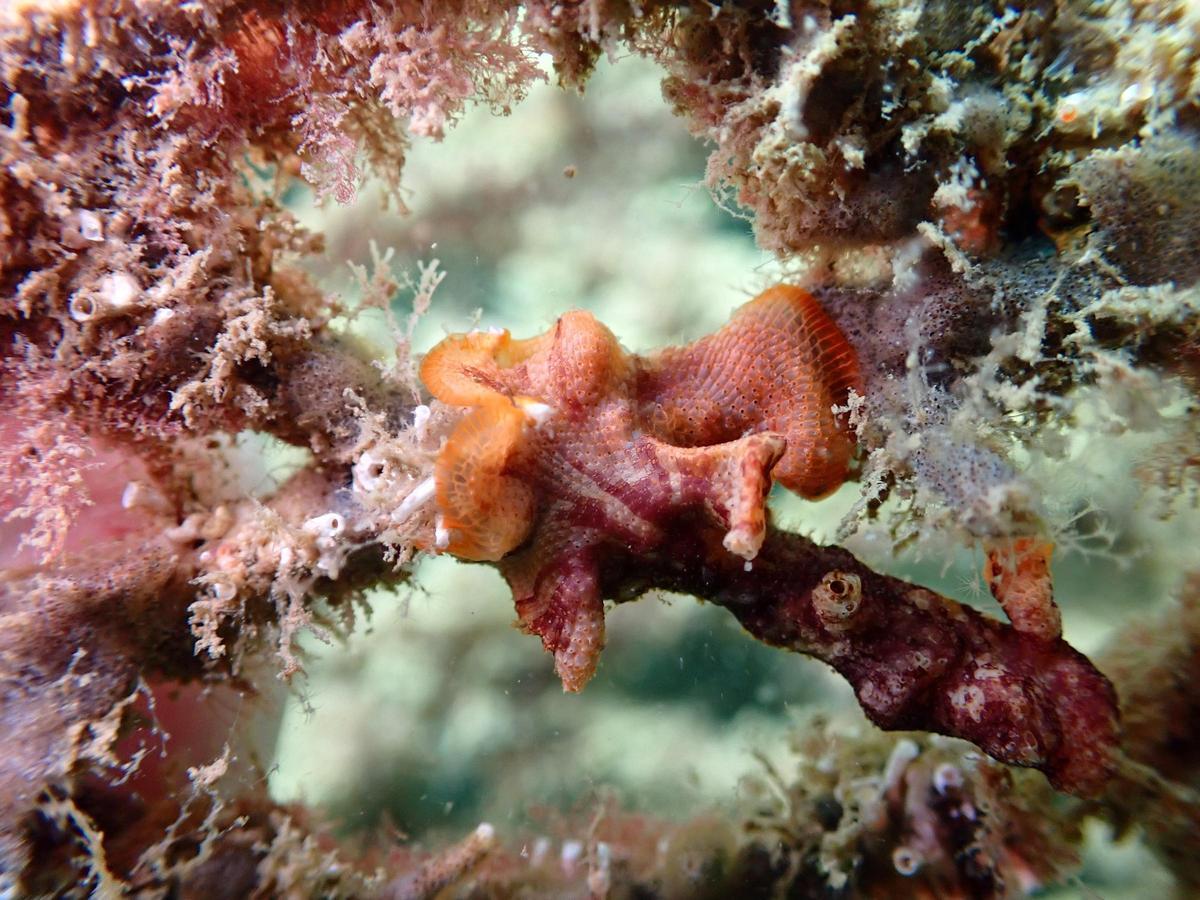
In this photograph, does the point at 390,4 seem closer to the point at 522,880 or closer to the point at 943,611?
the point at 943,611

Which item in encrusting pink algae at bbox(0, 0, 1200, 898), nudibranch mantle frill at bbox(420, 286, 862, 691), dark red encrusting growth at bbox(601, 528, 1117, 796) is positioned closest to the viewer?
encrusting pink algae at bbox(0, 0, 1200, 898)

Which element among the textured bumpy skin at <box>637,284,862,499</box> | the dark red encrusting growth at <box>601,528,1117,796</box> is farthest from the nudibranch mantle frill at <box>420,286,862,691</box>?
the dark red encrusting growth at <box>601,528,1117,796</box>

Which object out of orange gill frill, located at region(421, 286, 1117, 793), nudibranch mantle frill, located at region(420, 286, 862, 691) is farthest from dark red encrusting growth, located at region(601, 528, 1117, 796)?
nudibranch mantle frill, located at region(420, 286, 862, 691)

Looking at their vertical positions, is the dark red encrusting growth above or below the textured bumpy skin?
below

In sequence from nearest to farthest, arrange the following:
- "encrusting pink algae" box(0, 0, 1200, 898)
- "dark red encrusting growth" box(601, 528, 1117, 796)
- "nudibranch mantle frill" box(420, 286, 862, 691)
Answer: "encrusting pink algae" box(0, 0, 1200, 898) < "nudibranch mantle frill" box(420, 286, 862, 691) < "dark red encrusting growth" box(601, 528, 1117, 796)

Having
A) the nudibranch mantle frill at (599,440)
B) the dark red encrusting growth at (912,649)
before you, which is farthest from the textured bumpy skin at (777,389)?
the dark red encrusting growth at (912,649)

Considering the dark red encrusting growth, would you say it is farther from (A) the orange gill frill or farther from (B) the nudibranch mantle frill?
(B) the nudibranch mantle frill

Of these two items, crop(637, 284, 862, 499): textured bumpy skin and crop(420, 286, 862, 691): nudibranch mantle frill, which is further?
crop(637, 284, 862, 499): textured bumpy skin
